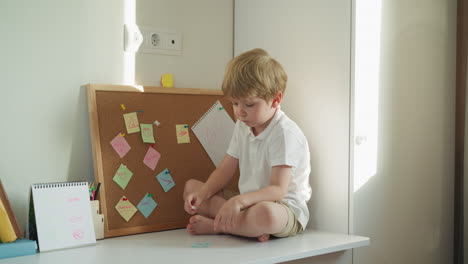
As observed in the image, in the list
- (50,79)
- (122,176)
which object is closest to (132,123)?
(122,176)

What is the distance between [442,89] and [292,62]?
54cm

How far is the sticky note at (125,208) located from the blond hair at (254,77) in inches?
18.5

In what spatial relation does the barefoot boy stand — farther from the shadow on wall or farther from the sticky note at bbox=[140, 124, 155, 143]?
the shadow on wall

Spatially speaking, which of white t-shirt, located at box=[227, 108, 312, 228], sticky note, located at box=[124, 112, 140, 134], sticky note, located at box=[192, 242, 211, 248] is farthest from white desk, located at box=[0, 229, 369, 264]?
sticky note, located at box=[124, 112, 140, 134]

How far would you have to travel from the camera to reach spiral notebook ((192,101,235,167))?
174cm

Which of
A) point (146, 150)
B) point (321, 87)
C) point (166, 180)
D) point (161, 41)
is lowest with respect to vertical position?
point (166, 180)

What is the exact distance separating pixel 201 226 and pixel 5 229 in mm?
537

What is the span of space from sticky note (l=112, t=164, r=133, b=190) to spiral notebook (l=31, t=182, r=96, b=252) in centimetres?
16

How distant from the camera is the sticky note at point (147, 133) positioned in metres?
1.60

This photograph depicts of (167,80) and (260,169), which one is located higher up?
(167,80)

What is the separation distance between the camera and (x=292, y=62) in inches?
65.9

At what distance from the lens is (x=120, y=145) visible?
1.55m

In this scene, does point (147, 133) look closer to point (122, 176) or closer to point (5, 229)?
point (122, 176)

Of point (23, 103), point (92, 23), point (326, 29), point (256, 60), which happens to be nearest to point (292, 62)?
point (326, 29)
